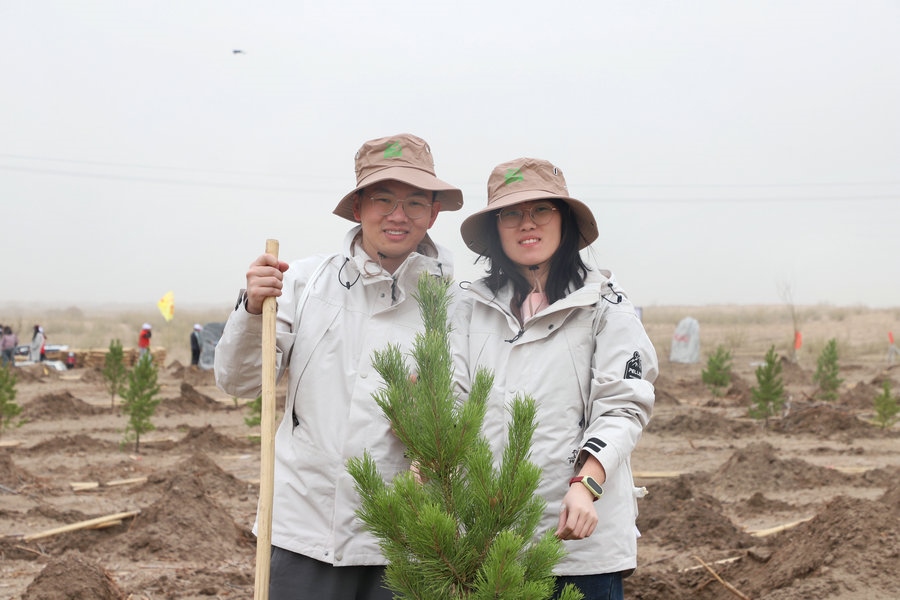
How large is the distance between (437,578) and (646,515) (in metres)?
6.81

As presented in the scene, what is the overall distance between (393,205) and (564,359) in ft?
2.49

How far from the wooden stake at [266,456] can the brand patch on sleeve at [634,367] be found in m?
1.01

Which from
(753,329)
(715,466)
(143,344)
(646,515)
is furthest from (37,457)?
(753,329)

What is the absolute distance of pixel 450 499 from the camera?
90.3 inches

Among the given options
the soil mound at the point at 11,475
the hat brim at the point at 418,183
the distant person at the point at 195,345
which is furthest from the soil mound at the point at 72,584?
the distant person at the point at 195,345

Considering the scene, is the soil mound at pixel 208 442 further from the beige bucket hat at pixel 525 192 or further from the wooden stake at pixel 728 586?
the beige bucket hat at pixel 525 192

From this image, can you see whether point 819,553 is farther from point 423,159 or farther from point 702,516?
point 423,159

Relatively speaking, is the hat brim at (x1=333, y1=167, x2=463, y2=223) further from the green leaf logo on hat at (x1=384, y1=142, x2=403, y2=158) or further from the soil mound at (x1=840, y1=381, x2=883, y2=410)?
the soil mound at (x1=840, y1=381, x2=883, y2=410)

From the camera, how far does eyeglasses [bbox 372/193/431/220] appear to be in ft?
9.71

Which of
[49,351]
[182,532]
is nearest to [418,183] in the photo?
[182,532]

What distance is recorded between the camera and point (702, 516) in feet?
26.6

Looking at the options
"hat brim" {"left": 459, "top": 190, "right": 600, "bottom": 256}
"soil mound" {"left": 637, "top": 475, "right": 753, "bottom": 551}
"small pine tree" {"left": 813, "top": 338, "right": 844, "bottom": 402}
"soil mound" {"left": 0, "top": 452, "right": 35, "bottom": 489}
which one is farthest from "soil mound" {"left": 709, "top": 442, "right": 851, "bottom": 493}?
"hat brim" {"left": 459, "top": 190, "right": 600, "bottom": 256}

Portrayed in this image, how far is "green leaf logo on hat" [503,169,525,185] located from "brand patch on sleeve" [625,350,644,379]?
0.65 meters

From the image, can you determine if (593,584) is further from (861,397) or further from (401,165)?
(861,397)
